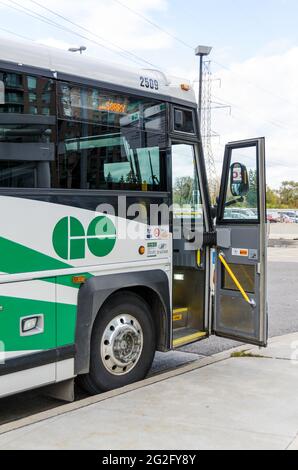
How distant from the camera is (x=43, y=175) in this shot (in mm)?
4762

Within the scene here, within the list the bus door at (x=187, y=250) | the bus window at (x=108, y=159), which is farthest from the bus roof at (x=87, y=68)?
the bus door at (x=187, y=250)

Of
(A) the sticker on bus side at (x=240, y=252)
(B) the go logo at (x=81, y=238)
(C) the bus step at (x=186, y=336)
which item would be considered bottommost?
(C) the bus step at (x=186, y=336)

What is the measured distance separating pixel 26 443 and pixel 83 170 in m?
2.34

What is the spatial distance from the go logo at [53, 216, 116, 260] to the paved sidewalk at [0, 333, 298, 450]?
1316 millimetres

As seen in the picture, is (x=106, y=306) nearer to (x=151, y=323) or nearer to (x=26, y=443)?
(x=151, y=323)

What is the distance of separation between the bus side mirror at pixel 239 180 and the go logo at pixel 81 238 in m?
1.73

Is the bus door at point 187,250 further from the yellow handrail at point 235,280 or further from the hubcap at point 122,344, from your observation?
the hubcap at point 122,344

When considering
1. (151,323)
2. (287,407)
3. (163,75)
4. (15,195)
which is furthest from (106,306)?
(163,75)

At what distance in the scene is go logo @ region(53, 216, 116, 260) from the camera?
4.85 meters

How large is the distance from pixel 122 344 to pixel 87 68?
264 centimetres

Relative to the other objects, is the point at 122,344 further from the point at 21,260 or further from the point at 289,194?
the point at 289,194

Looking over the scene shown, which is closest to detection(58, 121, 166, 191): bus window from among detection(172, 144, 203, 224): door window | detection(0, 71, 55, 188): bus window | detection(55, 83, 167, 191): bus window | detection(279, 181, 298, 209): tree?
detection(55, 83, 167, 191): bus window

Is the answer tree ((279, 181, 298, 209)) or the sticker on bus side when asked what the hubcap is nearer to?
the sticker on bus side

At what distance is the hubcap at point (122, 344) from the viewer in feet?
17.7
